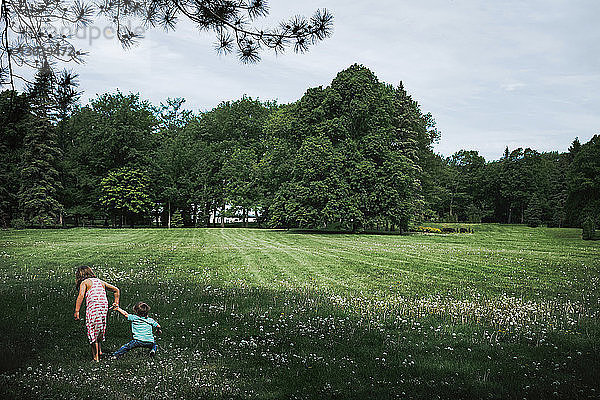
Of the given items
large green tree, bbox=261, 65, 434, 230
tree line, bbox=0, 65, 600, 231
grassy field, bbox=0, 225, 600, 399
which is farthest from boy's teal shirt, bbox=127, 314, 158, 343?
large green tree, bbox=261, 65, 434, 230

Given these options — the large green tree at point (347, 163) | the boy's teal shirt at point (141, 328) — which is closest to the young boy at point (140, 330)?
the boy's teal shirt at point (141, 328)

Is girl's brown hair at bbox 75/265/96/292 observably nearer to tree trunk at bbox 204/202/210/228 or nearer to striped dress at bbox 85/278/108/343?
striped dress at bbox 85/278/108/343

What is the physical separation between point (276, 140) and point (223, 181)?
9.95m

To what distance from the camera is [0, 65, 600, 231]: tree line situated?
3309 cm

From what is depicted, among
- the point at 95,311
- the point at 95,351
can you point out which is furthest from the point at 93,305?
the point at 95,351

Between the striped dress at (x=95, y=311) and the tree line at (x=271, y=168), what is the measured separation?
787 inches

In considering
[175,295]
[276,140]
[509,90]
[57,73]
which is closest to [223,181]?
[276,140]

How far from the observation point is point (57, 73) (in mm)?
6266

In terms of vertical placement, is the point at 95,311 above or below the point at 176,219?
above

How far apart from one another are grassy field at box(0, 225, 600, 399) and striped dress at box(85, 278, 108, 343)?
403mm

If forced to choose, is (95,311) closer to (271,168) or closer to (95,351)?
(95,351)

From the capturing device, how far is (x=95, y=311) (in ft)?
18.2

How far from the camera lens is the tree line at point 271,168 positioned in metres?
33.1

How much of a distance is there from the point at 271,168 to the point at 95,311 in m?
35.6
